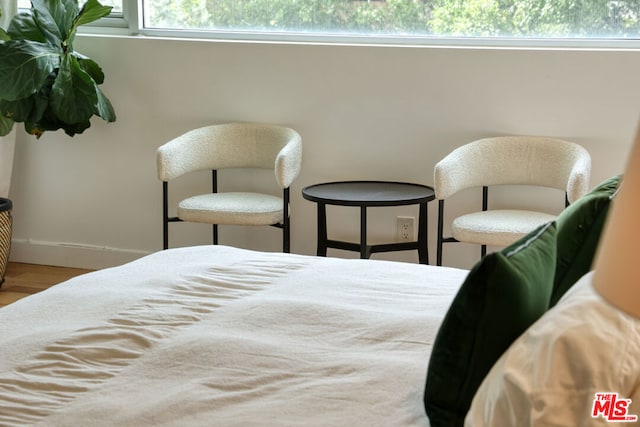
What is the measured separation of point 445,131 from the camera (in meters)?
4.28

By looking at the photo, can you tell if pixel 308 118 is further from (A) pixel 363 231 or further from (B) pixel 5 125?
(B) pixel 5 125

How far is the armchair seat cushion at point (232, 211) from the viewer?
4.05 meters

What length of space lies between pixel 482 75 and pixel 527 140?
1.22ft

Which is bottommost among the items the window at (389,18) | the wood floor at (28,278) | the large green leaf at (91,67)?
the wood floor at (28,278)

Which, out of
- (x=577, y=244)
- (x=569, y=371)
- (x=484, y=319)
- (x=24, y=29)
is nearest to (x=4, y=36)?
(x=24, y=29)

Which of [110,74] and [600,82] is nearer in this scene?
[600,82]

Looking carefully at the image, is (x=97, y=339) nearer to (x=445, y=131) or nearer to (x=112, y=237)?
(x=445, y=131)

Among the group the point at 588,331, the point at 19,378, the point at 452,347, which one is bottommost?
the point at 19,378

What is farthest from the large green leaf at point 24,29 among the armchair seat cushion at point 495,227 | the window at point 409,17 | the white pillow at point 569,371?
the white pillow at point 569,371

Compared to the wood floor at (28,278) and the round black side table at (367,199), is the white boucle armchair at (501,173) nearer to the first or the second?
the round black side table at (367,199)

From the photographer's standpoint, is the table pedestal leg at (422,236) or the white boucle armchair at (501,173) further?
the table pedestal leg at (422,236)

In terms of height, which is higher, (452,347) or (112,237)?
(452,347)

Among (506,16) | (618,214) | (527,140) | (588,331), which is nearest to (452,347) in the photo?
(588,331)

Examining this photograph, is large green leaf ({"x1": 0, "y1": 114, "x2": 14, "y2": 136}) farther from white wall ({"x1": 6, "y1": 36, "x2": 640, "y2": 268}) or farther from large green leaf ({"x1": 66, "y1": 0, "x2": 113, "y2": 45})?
large green leaf ({"x1": 66, "y1": 0, "x2": 113, "y2": 45})
